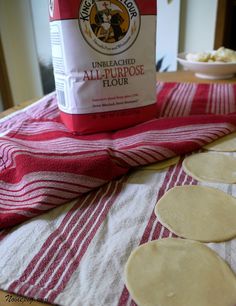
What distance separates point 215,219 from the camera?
376mm

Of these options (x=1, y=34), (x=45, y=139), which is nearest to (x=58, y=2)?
(x=45, y=139)

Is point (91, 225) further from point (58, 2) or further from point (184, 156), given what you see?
point (58, 2)

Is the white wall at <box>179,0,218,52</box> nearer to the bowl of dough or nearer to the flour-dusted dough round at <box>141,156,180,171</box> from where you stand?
the bowl of dough

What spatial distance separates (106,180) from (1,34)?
1940 mm

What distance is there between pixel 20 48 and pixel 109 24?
1793 mm

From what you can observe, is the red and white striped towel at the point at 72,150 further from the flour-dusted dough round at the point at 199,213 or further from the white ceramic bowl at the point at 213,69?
the white ceramic bowl at the point at 213,69

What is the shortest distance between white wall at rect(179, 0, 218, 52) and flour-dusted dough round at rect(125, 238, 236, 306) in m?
1.68

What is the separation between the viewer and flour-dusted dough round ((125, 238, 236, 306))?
0.91 ft

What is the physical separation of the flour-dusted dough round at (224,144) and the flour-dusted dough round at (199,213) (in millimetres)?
149

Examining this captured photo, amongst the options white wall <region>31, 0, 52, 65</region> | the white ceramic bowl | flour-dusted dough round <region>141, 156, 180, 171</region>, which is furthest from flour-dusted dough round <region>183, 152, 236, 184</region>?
white wall <region>31, 0, 52, 65</region>

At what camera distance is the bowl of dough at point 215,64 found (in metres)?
1.03

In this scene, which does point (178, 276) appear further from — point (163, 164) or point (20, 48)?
point (20, 48)

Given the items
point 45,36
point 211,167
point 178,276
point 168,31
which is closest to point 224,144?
point 211,167

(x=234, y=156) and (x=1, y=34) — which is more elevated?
(x=1, y=34)
